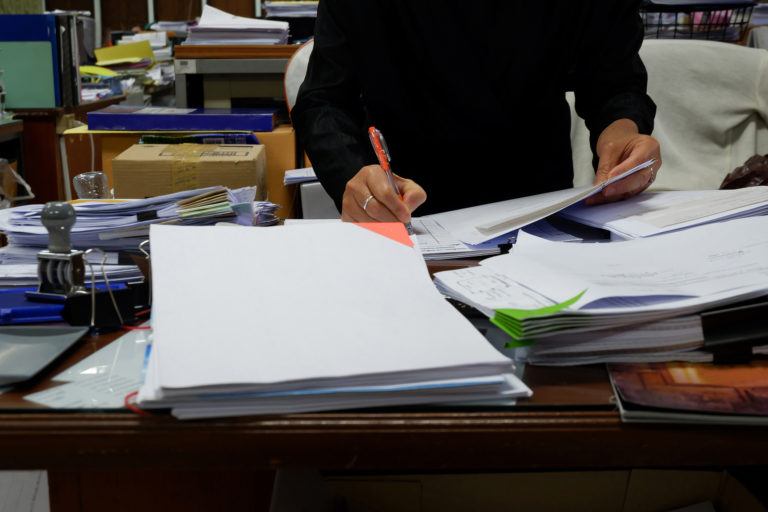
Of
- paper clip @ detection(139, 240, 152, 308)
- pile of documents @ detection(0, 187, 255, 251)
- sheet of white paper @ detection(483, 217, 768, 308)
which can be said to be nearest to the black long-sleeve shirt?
pile of documents @ detection(0, 187, 255, 251)

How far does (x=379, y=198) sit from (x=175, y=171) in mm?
893

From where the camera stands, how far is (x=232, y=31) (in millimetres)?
2266

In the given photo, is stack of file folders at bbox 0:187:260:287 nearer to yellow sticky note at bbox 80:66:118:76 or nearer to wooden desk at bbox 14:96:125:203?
wooden desk at bbox 14:96:125:203

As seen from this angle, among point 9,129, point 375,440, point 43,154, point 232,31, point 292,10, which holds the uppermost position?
point 292,10

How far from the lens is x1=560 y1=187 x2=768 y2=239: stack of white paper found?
793 mm

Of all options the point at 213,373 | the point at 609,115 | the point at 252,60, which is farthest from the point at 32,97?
the point at 213,373

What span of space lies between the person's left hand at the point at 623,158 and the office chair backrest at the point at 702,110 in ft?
2.71

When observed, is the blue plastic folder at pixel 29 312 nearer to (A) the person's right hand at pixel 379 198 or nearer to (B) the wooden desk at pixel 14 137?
(A) the person's right hand at pixel 379 198

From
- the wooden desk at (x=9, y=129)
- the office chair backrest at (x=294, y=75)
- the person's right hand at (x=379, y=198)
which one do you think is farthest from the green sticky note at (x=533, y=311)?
the wooden desk at (x=9, y=129)

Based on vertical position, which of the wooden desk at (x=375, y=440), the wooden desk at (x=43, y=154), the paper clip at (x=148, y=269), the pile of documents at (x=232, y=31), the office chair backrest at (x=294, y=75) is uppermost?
the pile of documents at (x=232, y=31)

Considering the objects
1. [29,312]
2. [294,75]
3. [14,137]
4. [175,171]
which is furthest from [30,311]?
[14,137]

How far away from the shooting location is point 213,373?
0.41 meters

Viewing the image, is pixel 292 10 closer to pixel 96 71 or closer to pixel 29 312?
pixel 96 71

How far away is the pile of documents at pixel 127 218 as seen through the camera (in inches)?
30.5
